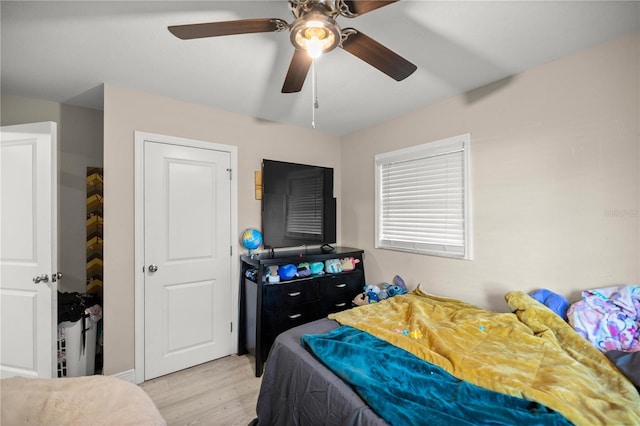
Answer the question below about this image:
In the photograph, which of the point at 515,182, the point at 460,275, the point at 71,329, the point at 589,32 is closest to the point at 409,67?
the point at 589,32

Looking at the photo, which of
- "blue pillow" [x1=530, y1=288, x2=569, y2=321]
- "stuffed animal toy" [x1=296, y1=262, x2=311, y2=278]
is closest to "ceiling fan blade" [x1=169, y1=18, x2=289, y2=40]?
"stuffed animal toy" [x1=296, y1=262, x2=311, y2=278]

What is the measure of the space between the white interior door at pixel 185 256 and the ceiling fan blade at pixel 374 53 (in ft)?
6.05

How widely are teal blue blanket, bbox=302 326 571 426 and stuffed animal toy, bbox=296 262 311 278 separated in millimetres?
1159

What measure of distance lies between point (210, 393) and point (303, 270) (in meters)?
1.27

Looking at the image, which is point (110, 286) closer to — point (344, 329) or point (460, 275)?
point (344, 329)

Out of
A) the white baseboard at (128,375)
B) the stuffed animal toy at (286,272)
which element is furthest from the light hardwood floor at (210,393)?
the stuffed animal toy at (286,272)

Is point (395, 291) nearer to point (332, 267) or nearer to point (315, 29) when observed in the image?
point (332, 267)

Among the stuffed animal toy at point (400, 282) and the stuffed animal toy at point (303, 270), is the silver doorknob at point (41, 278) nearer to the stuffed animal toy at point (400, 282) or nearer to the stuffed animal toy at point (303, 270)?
the stuffed animal toy at point (303, 270)

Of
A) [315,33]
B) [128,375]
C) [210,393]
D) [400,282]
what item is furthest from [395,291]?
[128,375]

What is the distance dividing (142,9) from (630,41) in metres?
2.83

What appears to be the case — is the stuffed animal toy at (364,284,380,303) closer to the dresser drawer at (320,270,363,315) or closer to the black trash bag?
the dresser drawer at (320,270,363,315)

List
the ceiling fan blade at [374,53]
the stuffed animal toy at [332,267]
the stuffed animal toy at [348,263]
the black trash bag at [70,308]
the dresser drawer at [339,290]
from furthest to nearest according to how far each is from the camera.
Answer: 1. the stuffed animal toy at [348,263]
2. the stuffed animal toy at [332,267]
3. the dresser drawer at [339,290]
4. the black trash bag at [70,308]
5. the ceiling fan blade at [374,53]

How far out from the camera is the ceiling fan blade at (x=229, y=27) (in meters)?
1.10

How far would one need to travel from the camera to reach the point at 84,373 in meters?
2.22
